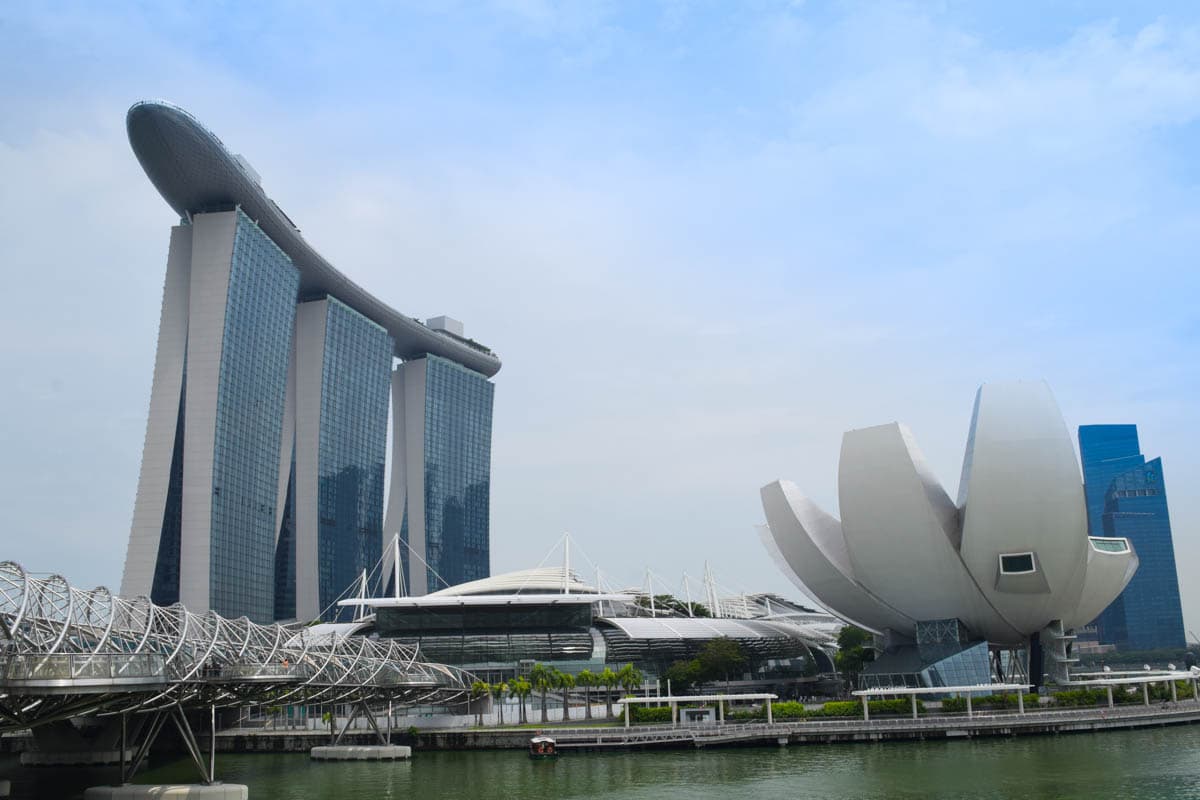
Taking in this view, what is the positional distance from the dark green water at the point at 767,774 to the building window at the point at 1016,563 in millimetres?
14669

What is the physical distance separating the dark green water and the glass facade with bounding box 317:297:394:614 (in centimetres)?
7379

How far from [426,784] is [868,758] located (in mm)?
21081

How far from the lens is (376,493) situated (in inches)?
5881

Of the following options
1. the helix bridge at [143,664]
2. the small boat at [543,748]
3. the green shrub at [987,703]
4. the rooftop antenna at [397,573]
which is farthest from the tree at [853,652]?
the helix bridge at [143,664]

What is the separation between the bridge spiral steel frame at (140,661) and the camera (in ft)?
106

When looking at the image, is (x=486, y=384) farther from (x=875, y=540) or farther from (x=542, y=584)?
(x=875, y=540)

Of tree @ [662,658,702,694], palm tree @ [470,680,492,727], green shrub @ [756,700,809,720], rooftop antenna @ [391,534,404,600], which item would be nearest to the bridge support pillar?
palm tree @ [470,680,492,727]

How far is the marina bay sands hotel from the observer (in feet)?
330

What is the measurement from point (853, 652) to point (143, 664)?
74095 mm

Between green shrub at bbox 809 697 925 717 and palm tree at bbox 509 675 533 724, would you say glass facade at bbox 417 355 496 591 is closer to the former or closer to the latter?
palm tree at bbox 509 675 533 724

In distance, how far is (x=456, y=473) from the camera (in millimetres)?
171250

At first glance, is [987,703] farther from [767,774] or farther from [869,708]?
[767,774]

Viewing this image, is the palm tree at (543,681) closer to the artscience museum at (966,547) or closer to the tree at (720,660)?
the tree at (720,660)

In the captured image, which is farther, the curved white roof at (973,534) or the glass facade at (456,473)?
the glass facade at (456,473)
